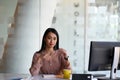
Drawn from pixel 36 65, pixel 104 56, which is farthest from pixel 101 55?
pixel 36 65

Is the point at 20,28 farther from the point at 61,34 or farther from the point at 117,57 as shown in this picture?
the point at 117,57

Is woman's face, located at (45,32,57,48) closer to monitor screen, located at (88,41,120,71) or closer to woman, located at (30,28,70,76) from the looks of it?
woman, located at (30,28,70,76)

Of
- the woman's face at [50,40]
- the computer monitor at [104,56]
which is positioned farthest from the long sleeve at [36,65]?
the computer monitor at [104,56]

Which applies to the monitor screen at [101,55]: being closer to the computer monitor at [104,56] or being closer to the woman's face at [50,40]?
the computer monitor at [104,56]

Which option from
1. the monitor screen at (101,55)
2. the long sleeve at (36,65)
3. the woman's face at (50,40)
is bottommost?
the long sleeve at (36,65)

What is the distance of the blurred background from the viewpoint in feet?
19.1

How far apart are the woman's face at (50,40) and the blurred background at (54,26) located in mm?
2308

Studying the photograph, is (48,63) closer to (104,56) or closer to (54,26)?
(104,56)

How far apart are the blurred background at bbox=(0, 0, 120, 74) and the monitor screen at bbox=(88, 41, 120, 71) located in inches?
115

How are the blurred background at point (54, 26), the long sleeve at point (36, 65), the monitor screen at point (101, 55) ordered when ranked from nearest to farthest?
the monitor screen at point (101, 55) < the long sleeve at point (36, 65) < the blurred background at point (54, 26)

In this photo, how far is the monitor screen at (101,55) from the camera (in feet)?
10.1

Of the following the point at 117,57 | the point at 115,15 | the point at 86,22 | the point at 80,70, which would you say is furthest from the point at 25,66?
the point at 117,57

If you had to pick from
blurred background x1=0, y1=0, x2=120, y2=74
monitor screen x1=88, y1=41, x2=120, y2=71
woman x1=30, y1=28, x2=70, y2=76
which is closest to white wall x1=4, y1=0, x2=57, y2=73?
blurred background x1=0, y1=0, x2=120, y2=74

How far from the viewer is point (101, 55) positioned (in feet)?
10.3
